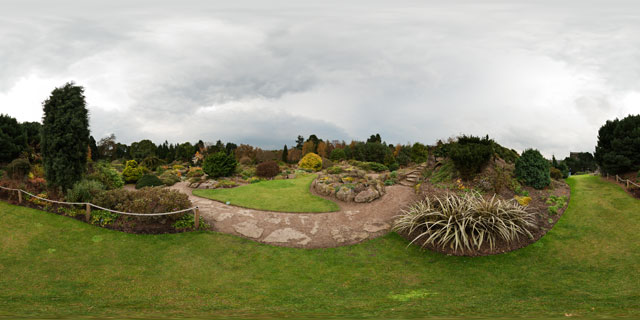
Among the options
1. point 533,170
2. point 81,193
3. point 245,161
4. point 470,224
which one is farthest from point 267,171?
point 470,224

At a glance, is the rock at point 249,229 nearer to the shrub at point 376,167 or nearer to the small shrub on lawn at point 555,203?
the small shrub on lawn at point 555,203

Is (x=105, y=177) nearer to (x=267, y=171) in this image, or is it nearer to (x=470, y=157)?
(x=267, y=171)

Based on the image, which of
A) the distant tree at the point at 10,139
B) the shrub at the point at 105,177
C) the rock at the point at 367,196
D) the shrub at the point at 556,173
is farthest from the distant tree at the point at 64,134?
the shrub at the point at 556,173

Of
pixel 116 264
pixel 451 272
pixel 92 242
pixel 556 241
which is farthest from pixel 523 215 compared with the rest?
pixel 92 242

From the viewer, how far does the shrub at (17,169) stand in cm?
1379

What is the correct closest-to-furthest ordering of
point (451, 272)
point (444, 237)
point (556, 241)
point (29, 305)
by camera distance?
1. point (29, 305)
2. point (451, 272)
3. point (444, 237)
4. point (556, 241)

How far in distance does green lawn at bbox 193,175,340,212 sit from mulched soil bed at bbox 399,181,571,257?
4390mm

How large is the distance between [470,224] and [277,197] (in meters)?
8.46

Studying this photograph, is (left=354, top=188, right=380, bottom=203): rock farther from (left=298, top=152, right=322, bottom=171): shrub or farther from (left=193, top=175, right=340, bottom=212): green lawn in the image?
(left=298, top=152, right=322, bottom=171): shrub

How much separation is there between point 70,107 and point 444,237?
1361cm

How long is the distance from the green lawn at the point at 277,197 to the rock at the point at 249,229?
1848mm

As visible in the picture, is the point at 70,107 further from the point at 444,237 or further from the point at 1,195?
the point at 444,237

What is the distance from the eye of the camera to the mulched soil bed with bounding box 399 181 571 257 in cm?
855

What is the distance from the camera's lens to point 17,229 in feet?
31.6
